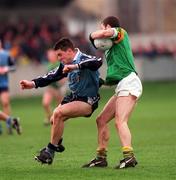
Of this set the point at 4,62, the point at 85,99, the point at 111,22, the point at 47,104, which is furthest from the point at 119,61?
the point at 47,104

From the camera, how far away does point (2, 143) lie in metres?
19.5

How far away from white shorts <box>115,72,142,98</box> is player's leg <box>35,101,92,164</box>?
0.53 meters

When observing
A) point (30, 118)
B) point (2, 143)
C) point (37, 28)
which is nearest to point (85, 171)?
point (2, 143)

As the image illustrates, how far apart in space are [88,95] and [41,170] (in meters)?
1.34

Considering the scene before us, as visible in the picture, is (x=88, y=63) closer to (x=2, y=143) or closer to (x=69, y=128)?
(x=2, y=143)

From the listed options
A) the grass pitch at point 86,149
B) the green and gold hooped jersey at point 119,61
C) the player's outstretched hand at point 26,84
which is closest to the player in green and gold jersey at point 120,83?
the green and gold hooped jersey at point 119,61

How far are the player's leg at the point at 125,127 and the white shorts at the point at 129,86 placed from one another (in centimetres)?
7

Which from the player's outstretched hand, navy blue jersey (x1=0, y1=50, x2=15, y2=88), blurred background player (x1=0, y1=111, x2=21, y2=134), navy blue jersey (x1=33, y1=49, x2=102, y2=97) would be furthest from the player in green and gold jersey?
navy blue jersey (x1=0, y1=50, x2=15, y2=88)

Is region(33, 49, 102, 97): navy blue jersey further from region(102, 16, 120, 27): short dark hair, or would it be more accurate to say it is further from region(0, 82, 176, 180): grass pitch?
region(0, 82, 176, 180): grass pitch

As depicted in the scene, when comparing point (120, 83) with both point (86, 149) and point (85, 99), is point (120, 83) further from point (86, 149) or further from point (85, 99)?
point (86, 149)

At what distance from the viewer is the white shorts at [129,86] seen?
1447 centimetres

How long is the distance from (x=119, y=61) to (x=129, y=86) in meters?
0.41

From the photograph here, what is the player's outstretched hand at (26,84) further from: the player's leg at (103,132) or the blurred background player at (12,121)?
the blurred background player at (12,121)

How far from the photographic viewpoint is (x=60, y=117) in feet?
46.9
